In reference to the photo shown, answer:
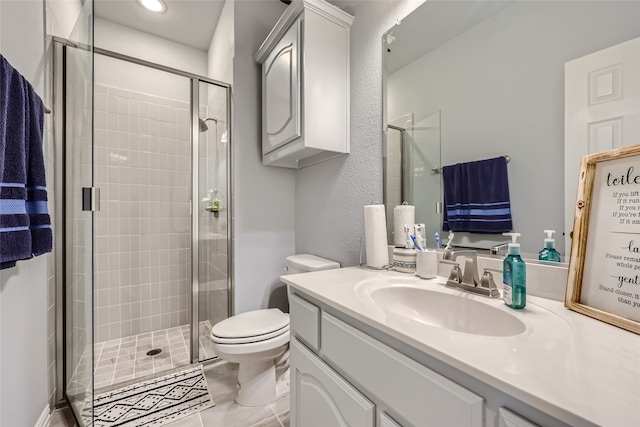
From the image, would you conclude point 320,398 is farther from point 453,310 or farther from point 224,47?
point 224,47

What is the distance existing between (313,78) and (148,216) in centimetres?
189

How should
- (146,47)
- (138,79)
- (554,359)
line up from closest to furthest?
(554,359), (138,79), (146,47)

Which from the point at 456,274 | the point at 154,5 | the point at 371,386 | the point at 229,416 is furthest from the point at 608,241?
the point at 154,5

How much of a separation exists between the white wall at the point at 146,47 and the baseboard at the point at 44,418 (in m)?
2.57

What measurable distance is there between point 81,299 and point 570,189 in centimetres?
201

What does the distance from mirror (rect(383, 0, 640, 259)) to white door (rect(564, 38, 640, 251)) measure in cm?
1

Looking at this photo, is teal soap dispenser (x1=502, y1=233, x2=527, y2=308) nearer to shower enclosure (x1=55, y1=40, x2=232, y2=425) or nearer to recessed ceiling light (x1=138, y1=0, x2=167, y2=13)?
shower enclosure (x1=55, y1=40, x2=232, y2=425)

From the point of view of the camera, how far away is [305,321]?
Answer: 37.6 inches

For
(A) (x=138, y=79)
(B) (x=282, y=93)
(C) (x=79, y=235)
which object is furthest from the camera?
(A) (x=138, y=79)

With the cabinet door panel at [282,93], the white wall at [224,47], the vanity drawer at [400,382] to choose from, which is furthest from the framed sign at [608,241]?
the white wall at [224,47]

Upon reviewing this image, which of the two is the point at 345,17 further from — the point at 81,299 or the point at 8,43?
the point at 81,299

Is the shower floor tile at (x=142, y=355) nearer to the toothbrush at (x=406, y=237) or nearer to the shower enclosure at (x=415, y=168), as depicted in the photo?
the toothbrush at (x=406, y=237)

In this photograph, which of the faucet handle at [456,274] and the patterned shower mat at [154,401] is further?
the patterned shower mat at [154,401]

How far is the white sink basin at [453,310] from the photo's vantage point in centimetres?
62
